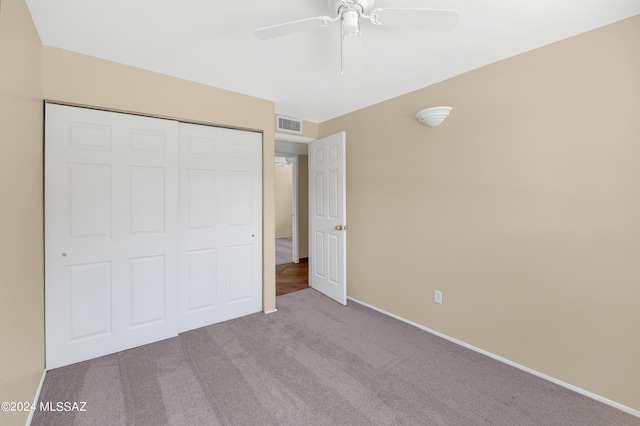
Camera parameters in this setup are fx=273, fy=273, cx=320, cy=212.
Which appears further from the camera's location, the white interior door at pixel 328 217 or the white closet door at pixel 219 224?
the white interior door at pixel 328 217

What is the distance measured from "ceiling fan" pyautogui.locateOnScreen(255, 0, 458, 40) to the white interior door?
6.01 feet

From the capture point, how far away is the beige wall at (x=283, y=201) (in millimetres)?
8547

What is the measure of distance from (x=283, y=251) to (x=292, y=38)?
5.22 meters

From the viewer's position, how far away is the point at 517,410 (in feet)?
5.60

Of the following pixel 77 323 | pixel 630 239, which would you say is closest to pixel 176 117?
pixel 77 323

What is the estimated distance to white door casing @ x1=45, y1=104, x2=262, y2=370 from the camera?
83.0 inches

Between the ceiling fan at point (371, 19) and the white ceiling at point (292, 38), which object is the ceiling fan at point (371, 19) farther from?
the white ceiling at point (292, 38)

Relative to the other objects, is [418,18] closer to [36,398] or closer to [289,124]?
[289,124]

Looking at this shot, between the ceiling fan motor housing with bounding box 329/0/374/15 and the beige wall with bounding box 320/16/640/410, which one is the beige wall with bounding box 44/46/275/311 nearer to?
the beige wall with bounding box 320/16/640/410

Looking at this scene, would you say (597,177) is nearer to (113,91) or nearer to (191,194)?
(191,194)

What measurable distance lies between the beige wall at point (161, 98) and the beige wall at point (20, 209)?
16 cm

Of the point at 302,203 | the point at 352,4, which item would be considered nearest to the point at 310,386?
the point at 352,4

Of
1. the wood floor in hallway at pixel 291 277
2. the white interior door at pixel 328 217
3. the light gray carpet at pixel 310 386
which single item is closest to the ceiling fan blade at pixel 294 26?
the white interior door at pixel 328 217

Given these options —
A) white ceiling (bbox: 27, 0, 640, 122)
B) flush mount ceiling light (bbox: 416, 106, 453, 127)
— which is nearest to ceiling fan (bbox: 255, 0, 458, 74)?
white ceiling (bbox: 27, 0, 640, 122)
